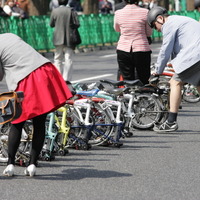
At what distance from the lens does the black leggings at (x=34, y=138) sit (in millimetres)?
7797

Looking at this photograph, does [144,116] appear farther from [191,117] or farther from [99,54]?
[99,54]

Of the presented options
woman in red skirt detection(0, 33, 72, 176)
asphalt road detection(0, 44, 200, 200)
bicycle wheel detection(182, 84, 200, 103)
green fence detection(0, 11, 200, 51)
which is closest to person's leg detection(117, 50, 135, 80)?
asphalt road detection(0, 44, 200, 200)

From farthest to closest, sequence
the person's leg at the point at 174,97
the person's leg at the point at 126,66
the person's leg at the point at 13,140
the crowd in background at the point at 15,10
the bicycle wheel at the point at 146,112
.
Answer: the crowd in background at the point at 15,10
the person's leg at the point at 126,66
the bicycle wheel at the point at 146,112
the person's leg at the point at 174,97
the person's leg at the point at 13,140

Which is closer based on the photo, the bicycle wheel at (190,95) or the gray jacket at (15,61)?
the gray jacket at (15,61)

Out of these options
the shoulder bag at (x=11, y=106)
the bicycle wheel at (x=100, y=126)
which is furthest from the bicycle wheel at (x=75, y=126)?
the shoulder bag at (x=11, y=106)

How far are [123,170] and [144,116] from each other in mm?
2873

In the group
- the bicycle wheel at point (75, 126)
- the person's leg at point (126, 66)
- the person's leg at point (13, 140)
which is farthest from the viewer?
the person's leg at point (126, 66)

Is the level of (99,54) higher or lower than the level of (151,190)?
lower

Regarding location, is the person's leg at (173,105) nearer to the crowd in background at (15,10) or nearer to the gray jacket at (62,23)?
the gray jacket at (62,23)

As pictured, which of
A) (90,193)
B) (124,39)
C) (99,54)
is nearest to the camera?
(90,193)

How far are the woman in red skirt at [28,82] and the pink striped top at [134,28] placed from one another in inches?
166

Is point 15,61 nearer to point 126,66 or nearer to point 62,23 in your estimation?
point 126,66

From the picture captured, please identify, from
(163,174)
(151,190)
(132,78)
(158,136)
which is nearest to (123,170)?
(163,174)

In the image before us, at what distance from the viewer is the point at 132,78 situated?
12.1 meters
